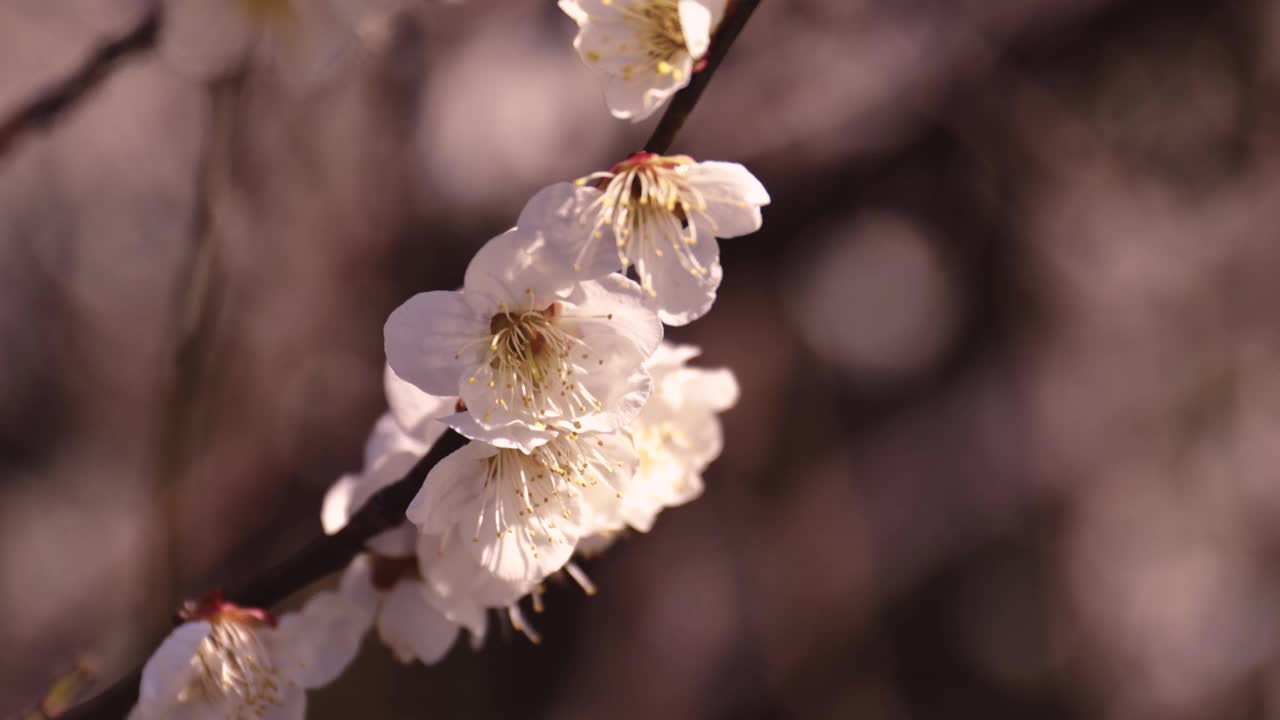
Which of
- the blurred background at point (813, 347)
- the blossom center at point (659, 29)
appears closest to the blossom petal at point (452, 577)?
the blossom center at point (659, 29)

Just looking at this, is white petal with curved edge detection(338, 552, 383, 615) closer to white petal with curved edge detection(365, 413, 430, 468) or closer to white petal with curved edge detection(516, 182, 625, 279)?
white petal with curved edge detection(365, 413, 430, 468)

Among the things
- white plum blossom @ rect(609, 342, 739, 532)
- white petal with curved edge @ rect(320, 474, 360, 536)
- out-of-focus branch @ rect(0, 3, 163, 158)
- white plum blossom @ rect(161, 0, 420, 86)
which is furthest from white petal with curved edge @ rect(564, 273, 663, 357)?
out-of-focus branch @ rect(0, 3, 163, 158)

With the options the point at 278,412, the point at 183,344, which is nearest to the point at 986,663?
the point at 278,412

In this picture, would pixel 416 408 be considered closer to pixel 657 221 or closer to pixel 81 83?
pixel 657 221

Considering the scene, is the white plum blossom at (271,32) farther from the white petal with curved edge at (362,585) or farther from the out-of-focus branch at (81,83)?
the white petal with curved edge at (362,585)

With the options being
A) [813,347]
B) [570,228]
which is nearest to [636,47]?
[570,228]

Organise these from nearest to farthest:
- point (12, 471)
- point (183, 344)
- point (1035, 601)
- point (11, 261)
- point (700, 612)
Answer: point (183, 344), point (11, 261), point (12, 471), point (700, 612), point (1035, 601)

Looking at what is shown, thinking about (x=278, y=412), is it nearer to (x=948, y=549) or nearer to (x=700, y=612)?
(x=700, y=612)
